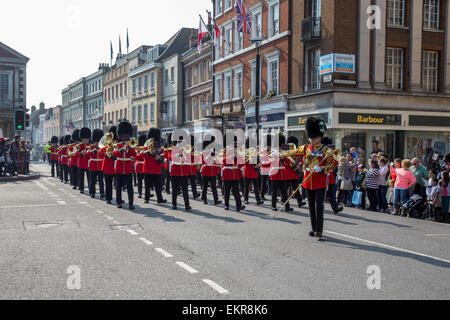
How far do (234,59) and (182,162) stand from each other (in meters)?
23.0

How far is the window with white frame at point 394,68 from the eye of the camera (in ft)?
85.0

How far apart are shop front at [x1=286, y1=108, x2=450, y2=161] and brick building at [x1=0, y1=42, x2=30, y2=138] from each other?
4912 centimetres

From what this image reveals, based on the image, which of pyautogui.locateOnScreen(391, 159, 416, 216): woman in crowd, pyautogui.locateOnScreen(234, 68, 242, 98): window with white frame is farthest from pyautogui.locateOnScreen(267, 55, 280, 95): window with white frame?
pyautogui.locateOnScreen(391, 159, 416, 216): woman in crowd

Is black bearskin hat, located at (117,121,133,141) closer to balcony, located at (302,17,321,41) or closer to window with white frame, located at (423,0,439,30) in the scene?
balcony, located at (302,17,321,41)

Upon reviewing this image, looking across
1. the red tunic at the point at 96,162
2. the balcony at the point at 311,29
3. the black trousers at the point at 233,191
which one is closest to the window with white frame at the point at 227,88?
the balcony at the point at 311,29

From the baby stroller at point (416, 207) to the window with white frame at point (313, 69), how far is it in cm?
1351

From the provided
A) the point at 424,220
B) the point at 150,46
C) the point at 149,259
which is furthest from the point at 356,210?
the point at 150,46

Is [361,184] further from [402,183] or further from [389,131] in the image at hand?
[389,131]

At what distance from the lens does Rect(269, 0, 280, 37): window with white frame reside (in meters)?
30.7

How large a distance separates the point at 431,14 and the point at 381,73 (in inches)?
173

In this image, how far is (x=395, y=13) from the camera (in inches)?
1015

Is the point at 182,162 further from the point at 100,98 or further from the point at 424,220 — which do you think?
the point at 100,98

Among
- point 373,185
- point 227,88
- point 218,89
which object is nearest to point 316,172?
point 373,185

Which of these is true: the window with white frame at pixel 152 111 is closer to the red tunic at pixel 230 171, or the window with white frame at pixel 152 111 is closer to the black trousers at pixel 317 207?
the red tunic at pixel 230 171
